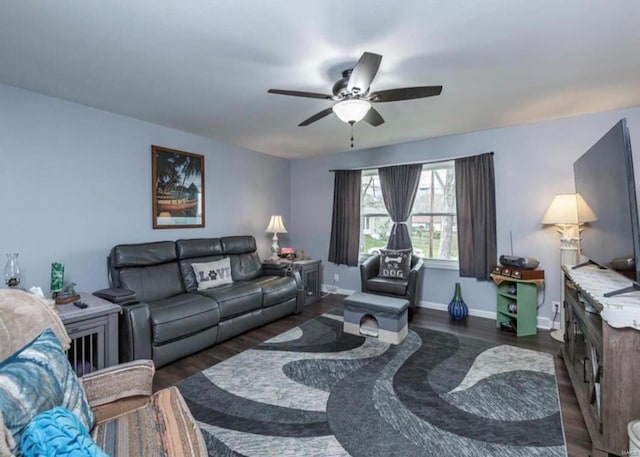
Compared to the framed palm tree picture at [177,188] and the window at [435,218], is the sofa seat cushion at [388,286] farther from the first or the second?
the framed palm tree picture at [177,188]

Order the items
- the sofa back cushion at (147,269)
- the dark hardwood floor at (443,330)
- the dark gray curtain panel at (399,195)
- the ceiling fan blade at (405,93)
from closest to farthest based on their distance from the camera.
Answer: the dark hardwood floor at (443,330), the ceiling fan blade at (405,93), the sofa back cushion at (147,269), the dark gray curtain panel at (399,195)

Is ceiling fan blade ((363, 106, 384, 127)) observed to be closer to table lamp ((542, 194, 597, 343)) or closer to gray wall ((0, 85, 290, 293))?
table lamp ((542, 194, 597, 343))

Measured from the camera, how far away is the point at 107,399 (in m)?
1.44

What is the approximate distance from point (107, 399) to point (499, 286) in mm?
3772

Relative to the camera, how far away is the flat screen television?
1.62m

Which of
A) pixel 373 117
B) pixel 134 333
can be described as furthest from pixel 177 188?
pixel 373 117

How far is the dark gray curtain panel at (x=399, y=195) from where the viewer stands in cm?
434

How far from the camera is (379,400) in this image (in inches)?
84.7

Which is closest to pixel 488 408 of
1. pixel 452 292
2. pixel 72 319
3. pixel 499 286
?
pixel 499 286

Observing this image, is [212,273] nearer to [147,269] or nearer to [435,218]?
[147,269]

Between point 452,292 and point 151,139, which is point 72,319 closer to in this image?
point 151,139

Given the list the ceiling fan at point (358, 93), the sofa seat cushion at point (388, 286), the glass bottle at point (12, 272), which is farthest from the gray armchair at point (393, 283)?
the glass bottle at point (12, 272)

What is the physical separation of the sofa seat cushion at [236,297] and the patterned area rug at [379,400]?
456 mm

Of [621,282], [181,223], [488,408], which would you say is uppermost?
[181,223]
